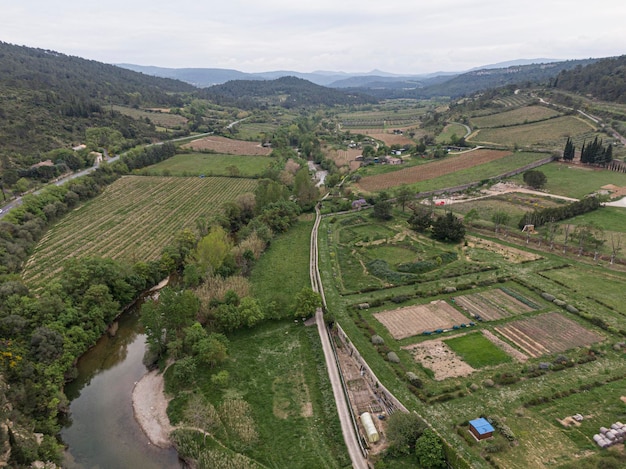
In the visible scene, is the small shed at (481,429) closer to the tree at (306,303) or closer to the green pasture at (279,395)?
the green pasture at (279,395)

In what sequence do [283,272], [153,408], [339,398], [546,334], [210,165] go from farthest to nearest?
[210,165]
[283,272]
[546,334]
[153,408]
[339,398]

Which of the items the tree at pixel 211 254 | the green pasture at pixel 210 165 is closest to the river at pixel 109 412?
the tree at pixel 211 254

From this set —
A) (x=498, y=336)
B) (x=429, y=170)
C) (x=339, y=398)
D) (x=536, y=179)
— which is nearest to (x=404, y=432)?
(x=339, y=398)

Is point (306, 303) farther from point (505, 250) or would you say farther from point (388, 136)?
point (388, 136)

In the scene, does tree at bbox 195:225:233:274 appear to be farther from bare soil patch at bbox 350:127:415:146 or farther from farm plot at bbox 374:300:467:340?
bare soil patch at bbox 350:127:415:146

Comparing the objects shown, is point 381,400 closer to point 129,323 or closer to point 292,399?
point 292,399
